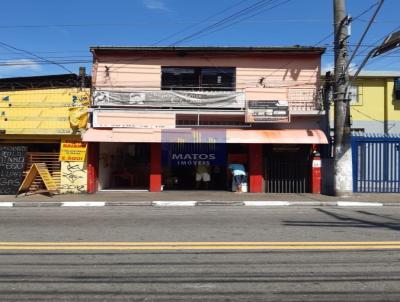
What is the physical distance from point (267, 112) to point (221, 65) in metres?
2.95

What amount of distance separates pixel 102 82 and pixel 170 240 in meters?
14.0

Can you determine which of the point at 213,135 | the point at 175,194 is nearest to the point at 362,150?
the point at 213,135

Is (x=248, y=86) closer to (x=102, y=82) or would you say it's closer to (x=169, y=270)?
(x=102, y=82)

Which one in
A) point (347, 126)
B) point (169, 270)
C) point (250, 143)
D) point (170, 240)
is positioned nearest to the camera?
point (169, 270)

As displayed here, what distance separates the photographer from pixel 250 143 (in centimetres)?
2108

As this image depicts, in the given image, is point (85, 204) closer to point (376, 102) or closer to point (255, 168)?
point (255, 168)

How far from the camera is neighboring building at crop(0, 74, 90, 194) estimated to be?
829 inches

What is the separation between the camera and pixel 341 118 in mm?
19734

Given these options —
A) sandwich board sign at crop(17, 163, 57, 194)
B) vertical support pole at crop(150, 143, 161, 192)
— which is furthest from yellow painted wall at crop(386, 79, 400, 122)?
sandwich board sign at crop(17, 163, 57, 194)

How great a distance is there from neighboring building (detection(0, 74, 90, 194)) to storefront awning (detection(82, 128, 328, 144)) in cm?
112

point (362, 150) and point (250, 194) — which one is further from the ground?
point (362, 150)

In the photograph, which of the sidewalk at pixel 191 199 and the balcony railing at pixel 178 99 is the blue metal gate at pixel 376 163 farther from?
the balcony railing at pixel 178 99

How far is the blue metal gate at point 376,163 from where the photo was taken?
21.1 meters

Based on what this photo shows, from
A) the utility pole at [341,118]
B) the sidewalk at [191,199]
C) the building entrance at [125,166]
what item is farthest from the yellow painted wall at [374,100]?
the building entrance at [125,166]
